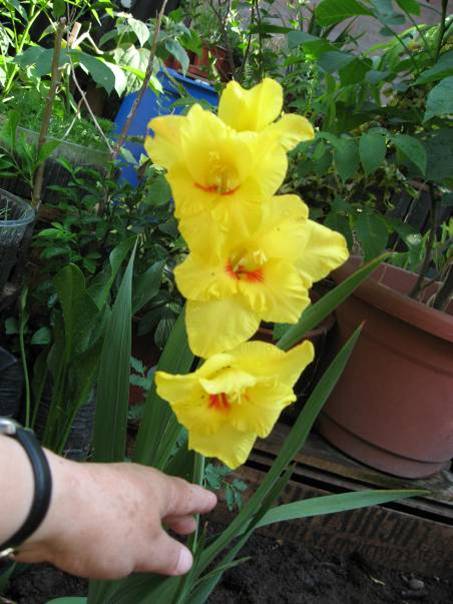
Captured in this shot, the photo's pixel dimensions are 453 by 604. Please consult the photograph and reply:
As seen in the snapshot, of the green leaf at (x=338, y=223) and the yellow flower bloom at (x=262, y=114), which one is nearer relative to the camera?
the yellow flower bloom at (x=262, y=114)

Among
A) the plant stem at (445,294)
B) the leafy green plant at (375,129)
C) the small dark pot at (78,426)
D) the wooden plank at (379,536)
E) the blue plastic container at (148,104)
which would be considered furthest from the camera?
the blue plastic container at (148,104)

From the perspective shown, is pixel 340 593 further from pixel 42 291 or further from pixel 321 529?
pixel 42 291

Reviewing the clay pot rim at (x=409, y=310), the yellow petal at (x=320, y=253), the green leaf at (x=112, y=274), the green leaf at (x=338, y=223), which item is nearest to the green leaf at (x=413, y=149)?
the green leaf at (x=338, y=223)

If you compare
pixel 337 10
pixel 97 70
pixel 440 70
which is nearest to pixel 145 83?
pixel 97 70

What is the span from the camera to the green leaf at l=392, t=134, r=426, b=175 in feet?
3.64

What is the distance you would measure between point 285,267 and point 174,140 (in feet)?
0.46

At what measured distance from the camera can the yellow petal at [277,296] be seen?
0.53 meters

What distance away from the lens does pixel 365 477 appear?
1.59 m

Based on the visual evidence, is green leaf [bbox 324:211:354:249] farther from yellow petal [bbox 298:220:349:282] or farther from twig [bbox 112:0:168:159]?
yellow petal [bbox 298:220:349:282]

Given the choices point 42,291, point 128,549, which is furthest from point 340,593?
point 128,549

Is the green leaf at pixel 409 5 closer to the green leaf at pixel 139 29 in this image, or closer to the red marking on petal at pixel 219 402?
the green leaf at pixel 139 29

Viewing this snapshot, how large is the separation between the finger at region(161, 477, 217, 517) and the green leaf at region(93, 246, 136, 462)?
183mm

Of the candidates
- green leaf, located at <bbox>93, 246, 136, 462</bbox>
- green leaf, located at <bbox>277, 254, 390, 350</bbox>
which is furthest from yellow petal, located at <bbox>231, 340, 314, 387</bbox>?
green leaf, located at <bbox>93, 246, 136, 462</bbox>

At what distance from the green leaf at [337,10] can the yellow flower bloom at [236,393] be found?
887 millimetres
